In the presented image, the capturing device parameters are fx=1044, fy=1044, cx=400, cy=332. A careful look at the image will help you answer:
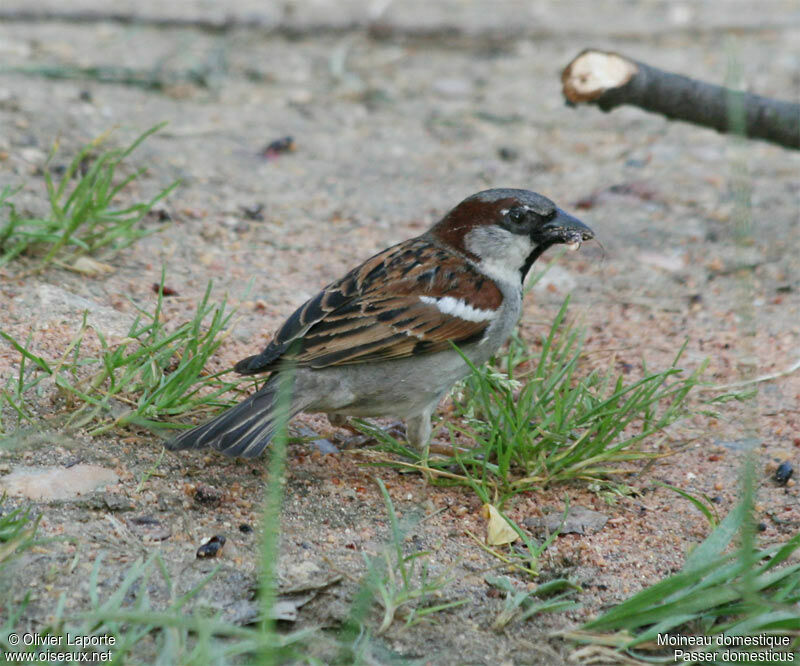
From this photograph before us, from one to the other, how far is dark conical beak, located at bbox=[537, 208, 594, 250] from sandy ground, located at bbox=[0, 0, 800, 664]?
49 cm

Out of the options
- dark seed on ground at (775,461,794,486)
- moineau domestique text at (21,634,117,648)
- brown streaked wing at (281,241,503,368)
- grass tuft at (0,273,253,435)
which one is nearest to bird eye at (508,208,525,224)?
brown streaked wing at (281,241,503,368)

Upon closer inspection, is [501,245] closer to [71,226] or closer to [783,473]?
[783,473]

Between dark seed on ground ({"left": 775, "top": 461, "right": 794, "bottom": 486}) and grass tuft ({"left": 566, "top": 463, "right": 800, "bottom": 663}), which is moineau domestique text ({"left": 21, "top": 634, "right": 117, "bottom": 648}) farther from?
dark seed on ground ({"left": 775, "top": 461, "right": 794, "bottom": 486})

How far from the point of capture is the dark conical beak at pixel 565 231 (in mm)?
4152

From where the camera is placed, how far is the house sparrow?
12.0 ft

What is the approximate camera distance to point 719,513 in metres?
3.56

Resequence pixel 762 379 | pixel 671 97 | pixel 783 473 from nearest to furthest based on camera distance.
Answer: pixel 783 473
pixel 762 379
pixel 671 97

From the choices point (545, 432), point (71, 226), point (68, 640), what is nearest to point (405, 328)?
point (545, 432)

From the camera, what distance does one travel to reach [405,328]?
3.81m

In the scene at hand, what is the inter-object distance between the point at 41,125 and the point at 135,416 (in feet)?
9.66

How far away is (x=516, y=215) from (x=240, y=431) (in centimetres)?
149

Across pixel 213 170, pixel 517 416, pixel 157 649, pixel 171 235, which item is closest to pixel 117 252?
pixel 171 235

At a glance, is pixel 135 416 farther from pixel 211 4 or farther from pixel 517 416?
pixel 211 4

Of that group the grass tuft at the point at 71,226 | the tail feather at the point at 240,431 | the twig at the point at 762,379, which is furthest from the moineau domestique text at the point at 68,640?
the twig at the point at 762,379
